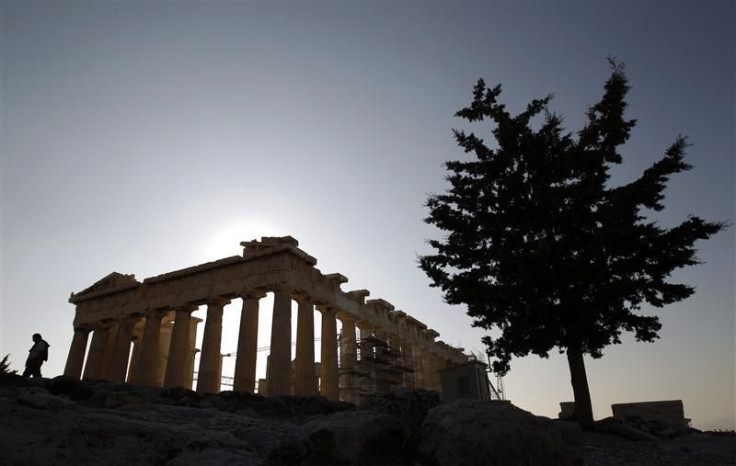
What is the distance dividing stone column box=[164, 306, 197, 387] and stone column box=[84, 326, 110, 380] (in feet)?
23.3

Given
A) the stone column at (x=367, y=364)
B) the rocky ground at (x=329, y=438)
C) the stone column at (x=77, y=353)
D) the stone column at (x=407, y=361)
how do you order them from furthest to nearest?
the stone column at (x=407, y=361) → the stone column at (x=77, y=353) → the stone column at (x=367, y=364) → the rocky ground at (x=329, y=438)

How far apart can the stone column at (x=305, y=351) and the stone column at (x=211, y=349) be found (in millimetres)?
4151

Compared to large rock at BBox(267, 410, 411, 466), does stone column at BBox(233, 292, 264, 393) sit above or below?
above

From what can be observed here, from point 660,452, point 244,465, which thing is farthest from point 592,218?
point 244,465

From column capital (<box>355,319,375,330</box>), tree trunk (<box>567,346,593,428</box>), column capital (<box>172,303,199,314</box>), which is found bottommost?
tree trunk (<box>567,346,593,428</box>)

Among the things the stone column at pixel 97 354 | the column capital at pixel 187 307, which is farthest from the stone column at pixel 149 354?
the stone column at pixel 97 354

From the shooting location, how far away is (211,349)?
2519 centimetres

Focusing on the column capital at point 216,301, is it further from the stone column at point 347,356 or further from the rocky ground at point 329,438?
the rocky ground at point 329,438

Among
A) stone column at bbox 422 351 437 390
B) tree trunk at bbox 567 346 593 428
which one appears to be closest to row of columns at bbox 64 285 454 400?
stone column at bbox 422 351 437 390

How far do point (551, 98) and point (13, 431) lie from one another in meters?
16.3

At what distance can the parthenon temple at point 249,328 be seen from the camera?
23.7 meters

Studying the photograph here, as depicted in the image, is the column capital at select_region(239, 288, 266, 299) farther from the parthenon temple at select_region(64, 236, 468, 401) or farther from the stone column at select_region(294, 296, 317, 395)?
the stone column at select_region(294, 296, 317, 395)

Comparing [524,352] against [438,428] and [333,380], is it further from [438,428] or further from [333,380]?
[333,380]

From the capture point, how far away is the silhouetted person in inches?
652
